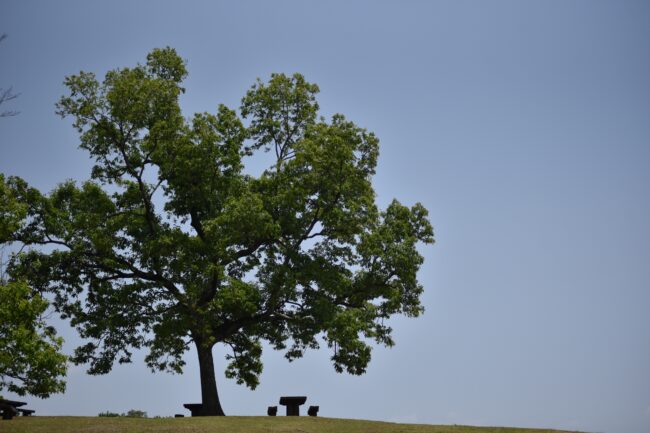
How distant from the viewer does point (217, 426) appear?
31.8m

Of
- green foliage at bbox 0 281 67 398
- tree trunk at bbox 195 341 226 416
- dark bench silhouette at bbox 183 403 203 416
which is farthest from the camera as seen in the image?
dark bench silhouette at bbox 183 403 203 416

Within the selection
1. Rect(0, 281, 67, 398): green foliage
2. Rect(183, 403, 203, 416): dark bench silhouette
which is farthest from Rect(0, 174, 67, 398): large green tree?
Rect(183, 403, 203, 416): dark bench silhouette

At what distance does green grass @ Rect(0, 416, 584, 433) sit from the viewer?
101 feet

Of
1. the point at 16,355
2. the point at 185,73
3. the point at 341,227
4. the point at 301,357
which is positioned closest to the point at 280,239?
the point at 341,227

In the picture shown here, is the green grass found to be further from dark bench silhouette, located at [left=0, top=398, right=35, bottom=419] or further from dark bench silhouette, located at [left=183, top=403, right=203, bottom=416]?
dark bench silhouette, located at [left=183, top=403, right=203, bottom=416]

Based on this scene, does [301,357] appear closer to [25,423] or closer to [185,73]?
[25,423]

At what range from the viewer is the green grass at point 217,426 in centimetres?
3077

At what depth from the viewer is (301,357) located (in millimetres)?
41656

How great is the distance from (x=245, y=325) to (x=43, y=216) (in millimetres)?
13654

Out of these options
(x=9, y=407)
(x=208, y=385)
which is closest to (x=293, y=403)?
(x=208, y=385)

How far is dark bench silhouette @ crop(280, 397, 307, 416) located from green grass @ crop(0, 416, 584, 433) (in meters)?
2.48

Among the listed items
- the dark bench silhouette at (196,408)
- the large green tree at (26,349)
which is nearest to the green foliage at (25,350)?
the large green tree at (26,349)

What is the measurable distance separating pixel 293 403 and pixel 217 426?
6.31 m

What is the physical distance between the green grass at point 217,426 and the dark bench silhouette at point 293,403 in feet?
8.13
